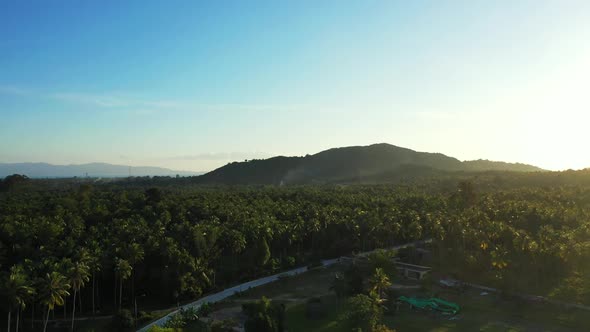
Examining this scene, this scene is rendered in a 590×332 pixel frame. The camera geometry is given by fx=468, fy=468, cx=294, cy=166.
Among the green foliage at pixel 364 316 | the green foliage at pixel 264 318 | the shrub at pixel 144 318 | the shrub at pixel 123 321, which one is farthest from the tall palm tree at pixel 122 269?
the green foliage at pixel 364 316

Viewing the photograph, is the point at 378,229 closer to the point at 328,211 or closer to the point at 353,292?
the point at 328,211

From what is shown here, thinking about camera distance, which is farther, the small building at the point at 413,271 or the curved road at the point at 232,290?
the small building at the point at 413,271

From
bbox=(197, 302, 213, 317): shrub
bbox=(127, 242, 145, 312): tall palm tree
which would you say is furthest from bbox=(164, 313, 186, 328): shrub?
bbox=(127, 242, 145, 312): tall palm tree

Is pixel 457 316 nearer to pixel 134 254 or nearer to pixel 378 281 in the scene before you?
pixel 378 281

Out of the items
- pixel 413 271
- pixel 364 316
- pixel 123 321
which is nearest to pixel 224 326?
pixel 123 321

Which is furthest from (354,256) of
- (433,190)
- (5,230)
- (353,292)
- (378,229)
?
(433,190)

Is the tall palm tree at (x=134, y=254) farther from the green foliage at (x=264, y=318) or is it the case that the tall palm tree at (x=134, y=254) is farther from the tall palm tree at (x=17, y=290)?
the green foliage at (x=264, y=318)

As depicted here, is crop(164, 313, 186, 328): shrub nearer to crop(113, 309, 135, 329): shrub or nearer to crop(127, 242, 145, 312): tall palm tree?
crop(113, 309, 135, 329): shrub
